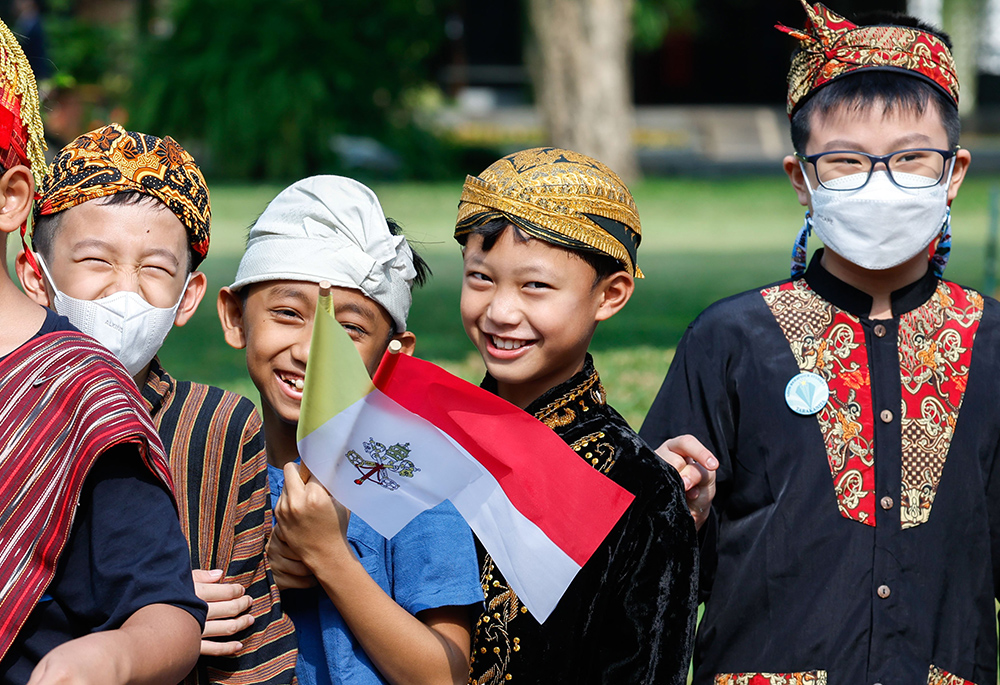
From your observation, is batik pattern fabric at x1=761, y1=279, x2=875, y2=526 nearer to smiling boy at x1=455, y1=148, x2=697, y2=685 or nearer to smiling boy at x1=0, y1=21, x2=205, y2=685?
smiling boy at x1=455, y1=148, x2=697, y2=685

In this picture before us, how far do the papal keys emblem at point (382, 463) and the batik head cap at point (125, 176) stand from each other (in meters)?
0.73

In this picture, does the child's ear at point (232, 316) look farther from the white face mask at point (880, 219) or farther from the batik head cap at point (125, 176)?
the white face mask at point (880, 219)

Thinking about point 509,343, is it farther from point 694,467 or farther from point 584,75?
point 584,75

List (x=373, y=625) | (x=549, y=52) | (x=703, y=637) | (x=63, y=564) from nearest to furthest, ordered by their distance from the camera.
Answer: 1. (x=63, y=564)
2. (x=373, y=625)
3. (x=703, y=637)
4. (x=549, y=52)

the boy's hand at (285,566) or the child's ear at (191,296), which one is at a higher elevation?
the child's ear at (191,296)

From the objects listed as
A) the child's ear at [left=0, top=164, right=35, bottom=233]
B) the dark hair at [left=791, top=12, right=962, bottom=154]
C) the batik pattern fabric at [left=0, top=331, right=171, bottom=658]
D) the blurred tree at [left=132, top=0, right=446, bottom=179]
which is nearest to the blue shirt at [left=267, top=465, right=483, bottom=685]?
the batik pattern fabric at [left=0, top=331, right=171, bottom=658]

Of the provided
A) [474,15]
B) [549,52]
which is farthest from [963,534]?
[474,15]

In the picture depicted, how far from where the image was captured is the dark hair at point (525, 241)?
2.48 metres

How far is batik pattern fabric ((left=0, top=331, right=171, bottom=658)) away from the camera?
1.53m

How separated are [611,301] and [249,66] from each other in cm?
2173

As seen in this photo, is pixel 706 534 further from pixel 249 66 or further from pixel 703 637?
pixel 249 66

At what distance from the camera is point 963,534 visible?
2664 mm

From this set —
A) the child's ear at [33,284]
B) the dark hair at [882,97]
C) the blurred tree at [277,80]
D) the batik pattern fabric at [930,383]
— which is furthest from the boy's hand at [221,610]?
the blurred tree at [277,80]

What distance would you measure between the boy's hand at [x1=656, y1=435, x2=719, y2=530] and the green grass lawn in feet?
2.17
